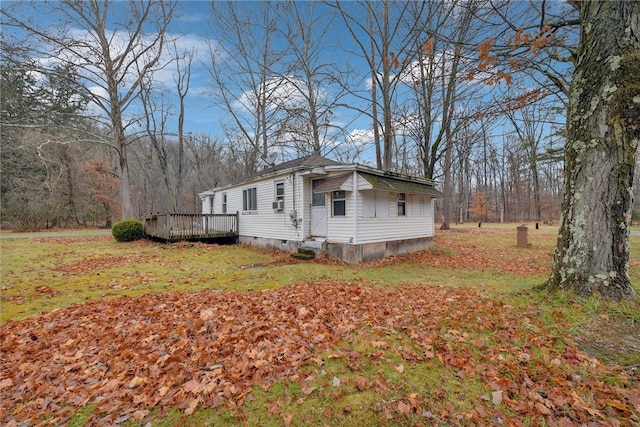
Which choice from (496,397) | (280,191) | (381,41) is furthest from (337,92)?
(496,397)

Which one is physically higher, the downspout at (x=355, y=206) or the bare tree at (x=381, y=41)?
the bare tree at (x=381, y=41)

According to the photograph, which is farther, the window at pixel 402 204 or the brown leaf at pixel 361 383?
the window at pixel 402 204

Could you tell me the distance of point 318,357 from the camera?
3.05 m

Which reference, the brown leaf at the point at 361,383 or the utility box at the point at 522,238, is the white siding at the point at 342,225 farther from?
the utility box at the point at 522,238

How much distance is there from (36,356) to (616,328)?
23.6 ft

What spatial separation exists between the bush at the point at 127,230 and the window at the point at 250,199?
20.0 ft

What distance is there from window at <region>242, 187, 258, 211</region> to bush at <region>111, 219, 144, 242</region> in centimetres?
611

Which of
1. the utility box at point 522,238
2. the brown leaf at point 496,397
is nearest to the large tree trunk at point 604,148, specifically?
the brown leaf at point 496,397

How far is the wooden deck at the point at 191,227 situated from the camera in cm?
1334

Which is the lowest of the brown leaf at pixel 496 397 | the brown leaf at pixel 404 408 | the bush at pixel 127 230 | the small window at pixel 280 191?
the brown leaf at pixel 404 408

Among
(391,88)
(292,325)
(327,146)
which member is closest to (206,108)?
(327,146)

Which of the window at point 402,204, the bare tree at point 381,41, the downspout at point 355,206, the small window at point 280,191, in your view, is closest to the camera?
the downspout at point 355,206

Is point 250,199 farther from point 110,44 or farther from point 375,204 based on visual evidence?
point 110,44

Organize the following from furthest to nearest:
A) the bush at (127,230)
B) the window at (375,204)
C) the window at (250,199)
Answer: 1. the bush at (127,230)
2. the window at (250,199)
3. the window at (375,204)
